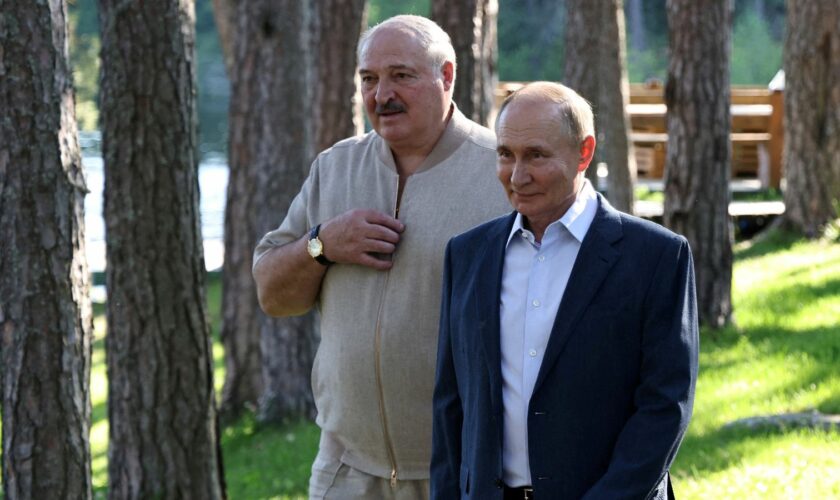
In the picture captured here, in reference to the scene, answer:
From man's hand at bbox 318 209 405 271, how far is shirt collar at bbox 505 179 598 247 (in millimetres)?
695

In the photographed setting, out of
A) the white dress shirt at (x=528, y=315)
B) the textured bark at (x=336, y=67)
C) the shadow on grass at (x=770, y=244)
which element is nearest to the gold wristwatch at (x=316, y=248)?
the white dress shirt at (x=528, y=315)

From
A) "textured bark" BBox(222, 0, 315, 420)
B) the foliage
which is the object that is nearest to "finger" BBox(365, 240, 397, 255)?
"textured bark" BBox(222, 0, 315, 420)

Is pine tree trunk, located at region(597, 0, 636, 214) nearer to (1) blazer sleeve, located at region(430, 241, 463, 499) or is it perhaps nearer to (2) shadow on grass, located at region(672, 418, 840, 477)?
(2) shadow on grass, located at region(672, 418, 840, 477)

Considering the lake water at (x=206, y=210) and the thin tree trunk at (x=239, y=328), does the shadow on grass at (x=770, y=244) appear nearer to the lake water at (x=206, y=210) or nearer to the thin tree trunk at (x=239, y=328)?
the thin tree trunk at (x=239, y=328)

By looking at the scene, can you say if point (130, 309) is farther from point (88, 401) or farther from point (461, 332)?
point (461, 332)

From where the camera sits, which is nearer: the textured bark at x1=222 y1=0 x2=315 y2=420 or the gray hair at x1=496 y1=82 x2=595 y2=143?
the gray hair at x1=496 y1=82 x2=595 y2=143

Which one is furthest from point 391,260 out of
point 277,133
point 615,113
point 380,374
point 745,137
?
point 745,137

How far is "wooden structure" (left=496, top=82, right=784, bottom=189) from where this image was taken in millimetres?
20500

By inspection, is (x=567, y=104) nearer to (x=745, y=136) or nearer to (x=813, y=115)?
(x=813, y=115)

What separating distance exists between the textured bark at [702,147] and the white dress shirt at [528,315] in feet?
24.7

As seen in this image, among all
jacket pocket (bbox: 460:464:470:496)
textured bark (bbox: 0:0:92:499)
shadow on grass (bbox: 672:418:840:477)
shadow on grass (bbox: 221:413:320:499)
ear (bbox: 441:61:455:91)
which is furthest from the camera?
shadow on grass (bbox: 221:413:320:499)

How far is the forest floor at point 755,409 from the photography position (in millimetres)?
6543

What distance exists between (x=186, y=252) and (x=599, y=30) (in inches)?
346

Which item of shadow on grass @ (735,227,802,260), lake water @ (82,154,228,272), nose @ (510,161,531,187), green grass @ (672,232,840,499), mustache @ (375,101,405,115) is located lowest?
lake water @ (82,154,228,272)
